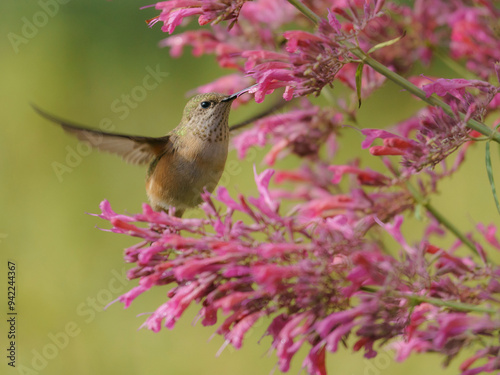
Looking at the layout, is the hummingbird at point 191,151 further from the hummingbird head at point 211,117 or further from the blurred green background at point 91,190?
the blurred green background at point 91,190

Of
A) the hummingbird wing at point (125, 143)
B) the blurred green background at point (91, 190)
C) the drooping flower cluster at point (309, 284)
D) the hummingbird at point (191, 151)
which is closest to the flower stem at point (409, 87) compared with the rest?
the drooping flower cluster at point (309, 284)

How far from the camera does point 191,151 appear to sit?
2.58 metres

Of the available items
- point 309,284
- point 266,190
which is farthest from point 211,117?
point 309,284

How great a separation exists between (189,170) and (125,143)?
0.26 metres

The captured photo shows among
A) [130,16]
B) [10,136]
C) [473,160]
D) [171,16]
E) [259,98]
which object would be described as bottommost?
[473,160]

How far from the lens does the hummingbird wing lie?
7.27 ft

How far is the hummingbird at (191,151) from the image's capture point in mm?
2537

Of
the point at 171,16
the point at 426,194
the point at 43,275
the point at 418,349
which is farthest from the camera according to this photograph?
the point at 43,275

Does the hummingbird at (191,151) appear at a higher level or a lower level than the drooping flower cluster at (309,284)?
higher

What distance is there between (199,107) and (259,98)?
724 millimetres

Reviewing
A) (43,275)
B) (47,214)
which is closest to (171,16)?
(43,275)

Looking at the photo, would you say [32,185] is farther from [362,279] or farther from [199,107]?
[362,279]

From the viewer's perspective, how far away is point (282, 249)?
1611 millimetres

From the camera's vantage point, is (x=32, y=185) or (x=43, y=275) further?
(x=32, y=185)
